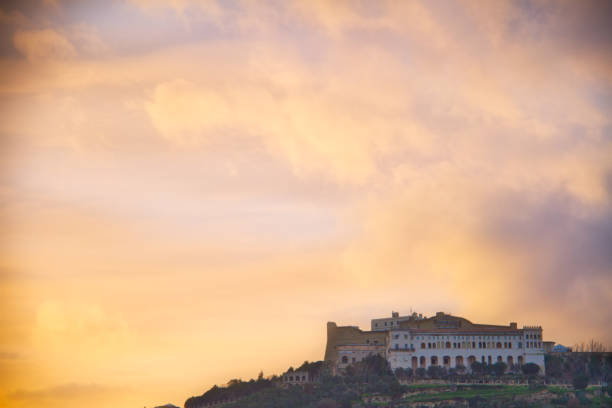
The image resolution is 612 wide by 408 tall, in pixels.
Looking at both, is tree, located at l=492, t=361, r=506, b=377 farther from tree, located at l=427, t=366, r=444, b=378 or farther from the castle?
tree, located at l=427, t=366, r=444, b=378

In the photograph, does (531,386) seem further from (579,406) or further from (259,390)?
(259,390)

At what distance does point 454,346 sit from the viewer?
494 ft

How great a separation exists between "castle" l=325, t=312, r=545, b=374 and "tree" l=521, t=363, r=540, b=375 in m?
1.12

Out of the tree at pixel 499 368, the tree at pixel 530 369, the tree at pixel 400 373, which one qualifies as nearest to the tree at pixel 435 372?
the tree at pixel 400 373

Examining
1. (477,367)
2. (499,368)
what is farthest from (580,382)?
(477,367)

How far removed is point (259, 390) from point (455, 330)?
2325cm

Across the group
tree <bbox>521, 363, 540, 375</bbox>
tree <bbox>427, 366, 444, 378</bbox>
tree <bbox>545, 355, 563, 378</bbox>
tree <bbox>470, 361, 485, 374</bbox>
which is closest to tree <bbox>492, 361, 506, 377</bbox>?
tree <bbox>470, 361, 485, 374</bbox>

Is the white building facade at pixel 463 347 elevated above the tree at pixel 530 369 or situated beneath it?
elevated above

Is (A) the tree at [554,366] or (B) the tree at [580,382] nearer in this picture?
(B) the tree at [580,382]

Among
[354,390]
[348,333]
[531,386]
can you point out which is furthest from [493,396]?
[348,333]

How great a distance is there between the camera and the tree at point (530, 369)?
147 metres

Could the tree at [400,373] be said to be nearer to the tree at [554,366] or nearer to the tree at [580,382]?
the tree at [554,366]

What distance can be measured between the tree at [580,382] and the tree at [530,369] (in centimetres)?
545

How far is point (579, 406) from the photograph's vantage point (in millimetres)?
137125
